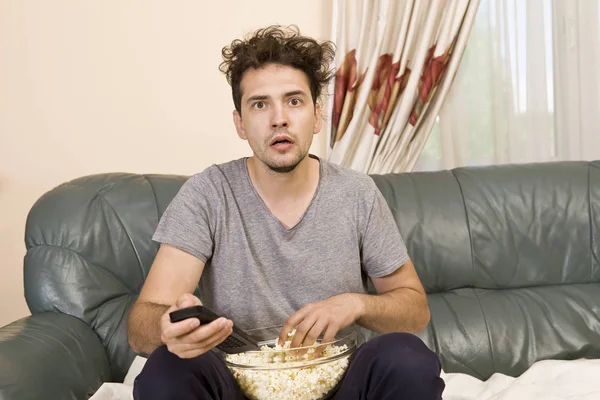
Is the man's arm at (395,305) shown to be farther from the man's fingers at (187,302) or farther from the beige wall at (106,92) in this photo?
the beige wall at (106,92)

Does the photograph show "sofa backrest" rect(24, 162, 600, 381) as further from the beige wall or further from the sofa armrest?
the beige wall

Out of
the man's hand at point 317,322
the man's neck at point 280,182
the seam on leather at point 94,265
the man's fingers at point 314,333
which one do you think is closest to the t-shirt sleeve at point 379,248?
the man's neck at point 280,182

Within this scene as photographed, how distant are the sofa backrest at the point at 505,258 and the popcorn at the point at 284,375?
0.80 m

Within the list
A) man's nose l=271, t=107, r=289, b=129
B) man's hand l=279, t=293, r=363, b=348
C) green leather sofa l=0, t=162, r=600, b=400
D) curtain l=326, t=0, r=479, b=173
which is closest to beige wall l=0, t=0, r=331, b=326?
curtain l=326, t=0, r=479, b=173

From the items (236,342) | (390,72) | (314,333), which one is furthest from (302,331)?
(390,72)

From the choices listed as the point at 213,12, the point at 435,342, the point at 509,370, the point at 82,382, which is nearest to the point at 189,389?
the point at 82,382

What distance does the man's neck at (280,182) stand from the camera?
1.76m

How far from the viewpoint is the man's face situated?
170 centimetres

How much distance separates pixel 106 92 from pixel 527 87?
159cm

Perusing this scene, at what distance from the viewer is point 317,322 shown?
4.60 ft

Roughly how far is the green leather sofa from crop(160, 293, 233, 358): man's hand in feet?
2.13

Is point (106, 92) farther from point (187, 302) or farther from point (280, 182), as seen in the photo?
point (187, 302)

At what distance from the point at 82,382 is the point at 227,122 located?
127 centimetres

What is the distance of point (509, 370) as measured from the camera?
2.11 metres
